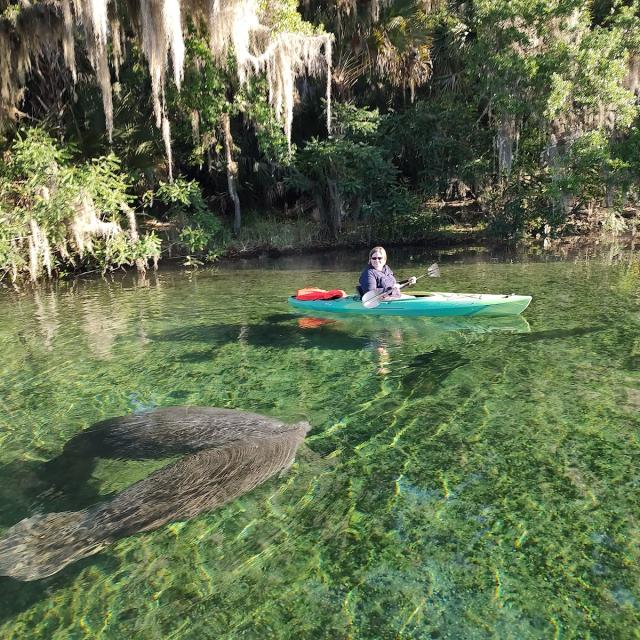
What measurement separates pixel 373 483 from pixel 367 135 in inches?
620

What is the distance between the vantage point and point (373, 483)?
14.9 ft

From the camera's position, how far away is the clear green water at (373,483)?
10.7ft

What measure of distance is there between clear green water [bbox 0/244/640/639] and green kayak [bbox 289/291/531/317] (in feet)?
0.79

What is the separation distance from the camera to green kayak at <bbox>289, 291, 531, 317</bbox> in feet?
29.9

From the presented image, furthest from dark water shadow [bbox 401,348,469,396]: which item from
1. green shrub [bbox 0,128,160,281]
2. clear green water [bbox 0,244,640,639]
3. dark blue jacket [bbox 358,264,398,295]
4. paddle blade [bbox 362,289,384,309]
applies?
green shrub [bbox 0,128,160,281]

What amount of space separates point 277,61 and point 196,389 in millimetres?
11485

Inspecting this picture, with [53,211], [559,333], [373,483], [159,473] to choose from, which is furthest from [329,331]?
[53,211]

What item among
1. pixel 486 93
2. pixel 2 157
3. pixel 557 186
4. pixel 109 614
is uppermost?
pixel 486 93

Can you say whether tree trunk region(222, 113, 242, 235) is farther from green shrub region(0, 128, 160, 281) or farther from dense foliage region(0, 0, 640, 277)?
green shrub region(0, 128, 160, 281)

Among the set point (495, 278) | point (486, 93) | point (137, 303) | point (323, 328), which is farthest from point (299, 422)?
point (486, 93)

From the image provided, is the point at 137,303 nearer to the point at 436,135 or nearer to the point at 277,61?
the point at 277,61

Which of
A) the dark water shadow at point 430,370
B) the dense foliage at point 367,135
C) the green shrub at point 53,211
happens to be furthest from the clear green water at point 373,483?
the dense foliage at point 367,135

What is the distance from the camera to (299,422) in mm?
5586

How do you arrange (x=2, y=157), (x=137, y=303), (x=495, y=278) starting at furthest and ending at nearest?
1. (x=2, y=157)
2. (x=495, y=278)
3. (x=137, y=303)
